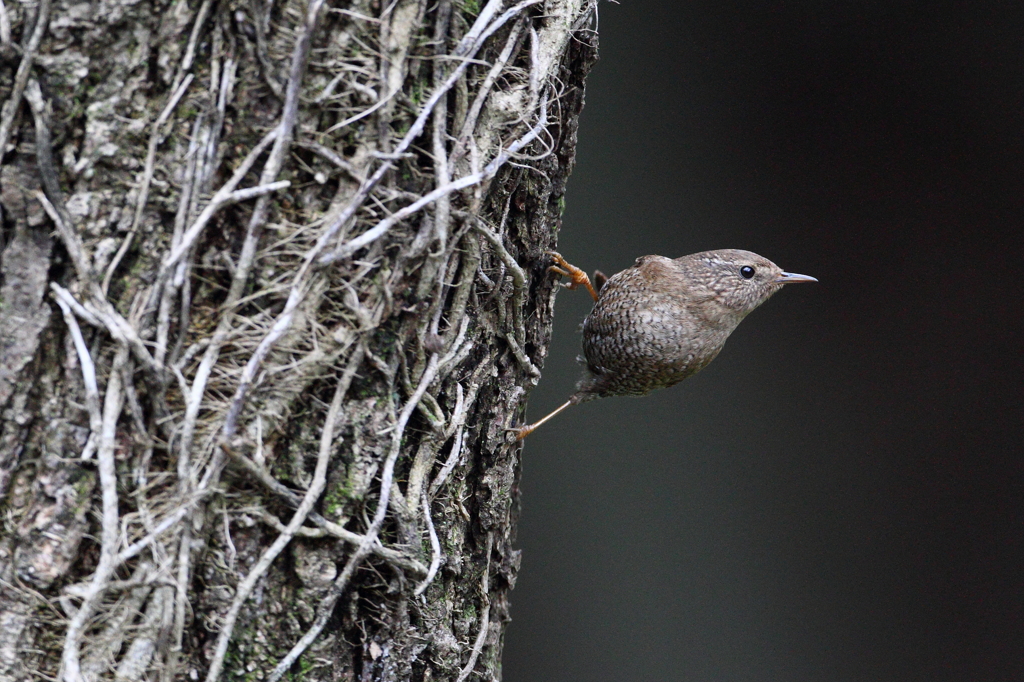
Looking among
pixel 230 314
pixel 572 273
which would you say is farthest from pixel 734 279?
pixel 230 314

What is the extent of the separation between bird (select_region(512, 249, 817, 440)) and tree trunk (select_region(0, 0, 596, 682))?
150cm

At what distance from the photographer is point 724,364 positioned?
4.66 m

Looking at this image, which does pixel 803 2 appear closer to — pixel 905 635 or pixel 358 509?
pixel 905 635

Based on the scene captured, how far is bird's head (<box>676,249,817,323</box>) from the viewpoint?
10.7 feet

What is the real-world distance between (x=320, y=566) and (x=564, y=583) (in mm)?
3133

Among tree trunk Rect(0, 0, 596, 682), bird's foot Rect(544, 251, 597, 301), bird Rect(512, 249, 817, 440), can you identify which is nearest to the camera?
tree trunk Rect(0, 0, 596, 682)

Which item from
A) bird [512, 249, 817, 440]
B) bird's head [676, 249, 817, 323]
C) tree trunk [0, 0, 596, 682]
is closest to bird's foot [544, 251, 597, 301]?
bird [512, 249, 817, 440]

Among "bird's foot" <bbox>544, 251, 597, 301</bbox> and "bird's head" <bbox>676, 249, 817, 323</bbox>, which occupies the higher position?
"bird's head" <bbox>676, 249, 817, 323</bbox>

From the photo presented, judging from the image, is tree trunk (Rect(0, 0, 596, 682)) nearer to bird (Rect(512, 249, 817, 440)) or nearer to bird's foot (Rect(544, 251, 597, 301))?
bird's foot (Rect(544, 251, 597, 301))

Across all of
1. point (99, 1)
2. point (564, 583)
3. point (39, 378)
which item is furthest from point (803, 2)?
point (39, 378)

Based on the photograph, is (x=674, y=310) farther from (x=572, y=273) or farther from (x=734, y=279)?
(x=572, y=273)

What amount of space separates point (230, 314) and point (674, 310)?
202 cm

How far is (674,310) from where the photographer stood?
3230mm

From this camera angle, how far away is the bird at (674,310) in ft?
10.6
